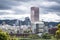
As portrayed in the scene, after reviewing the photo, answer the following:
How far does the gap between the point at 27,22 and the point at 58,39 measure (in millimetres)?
127631

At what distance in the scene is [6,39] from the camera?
1889cm

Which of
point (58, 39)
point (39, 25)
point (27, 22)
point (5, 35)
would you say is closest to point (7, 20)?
point (27, 22)

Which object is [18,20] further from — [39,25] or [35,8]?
[39,25]

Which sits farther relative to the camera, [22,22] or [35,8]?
[22,22]

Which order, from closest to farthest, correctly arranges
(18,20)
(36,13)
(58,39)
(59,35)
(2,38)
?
(2,38) < (59,35) < (58,39) < (36,13) < (18,20)

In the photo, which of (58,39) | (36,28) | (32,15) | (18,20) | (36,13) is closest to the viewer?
(58,39)

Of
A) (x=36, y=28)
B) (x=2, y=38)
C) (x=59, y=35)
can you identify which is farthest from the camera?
(x=36, y=28)

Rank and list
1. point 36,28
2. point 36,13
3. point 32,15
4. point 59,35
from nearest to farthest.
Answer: point 59,35, point 36,28, point 32,15, point 36,13

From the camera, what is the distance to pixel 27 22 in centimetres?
16325

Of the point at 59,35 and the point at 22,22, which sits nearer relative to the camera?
the point at 59,35

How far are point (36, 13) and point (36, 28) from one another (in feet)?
153

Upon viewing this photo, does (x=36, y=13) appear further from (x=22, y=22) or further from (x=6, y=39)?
(x=6, y=39)

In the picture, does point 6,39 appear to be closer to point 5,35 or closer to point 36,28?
point 5,35

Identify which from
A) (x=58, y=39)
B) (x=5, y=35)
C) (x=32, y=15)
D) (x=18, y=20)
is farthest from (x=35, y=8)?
(x=5, y=35)
